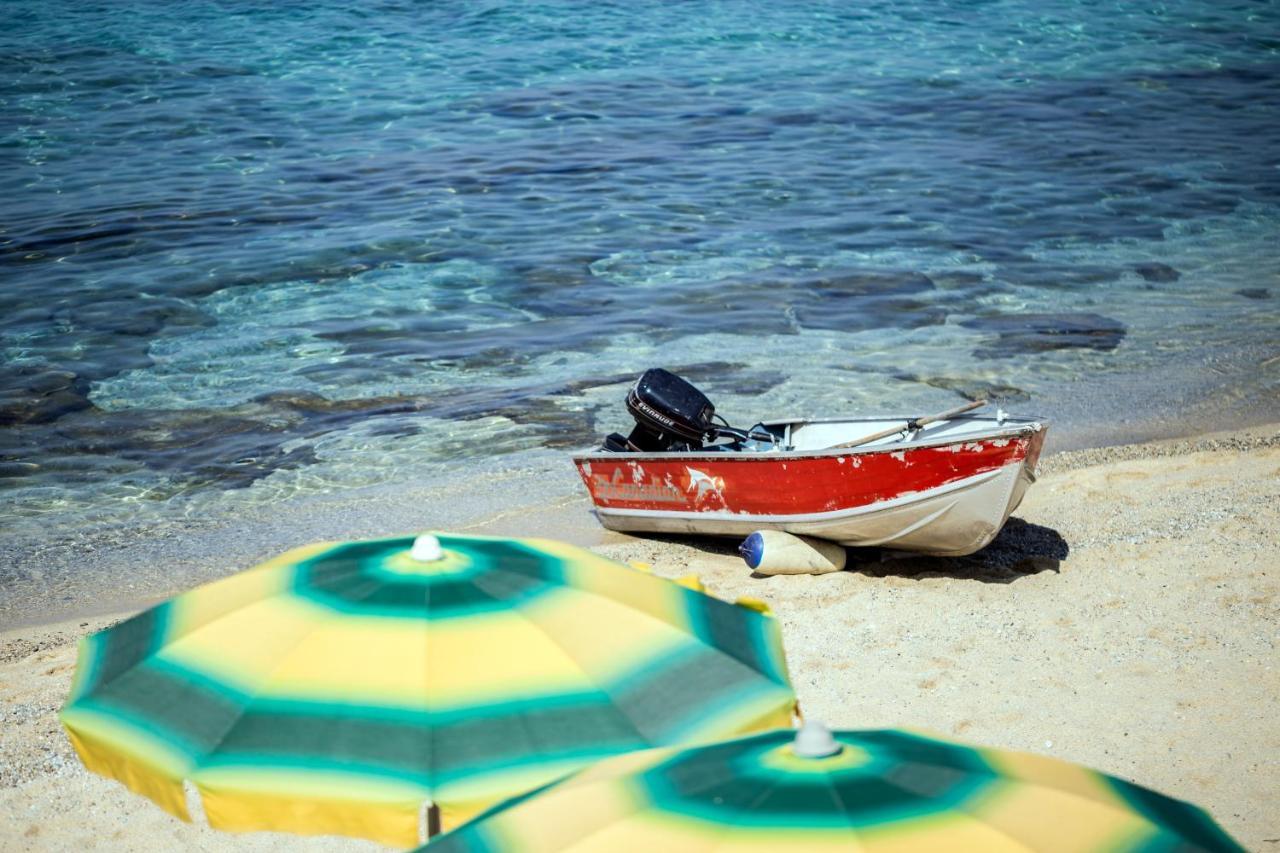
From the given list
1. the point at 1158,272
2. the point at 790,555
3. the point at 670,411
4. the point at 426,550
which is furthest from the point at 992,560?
the point at 1158,272

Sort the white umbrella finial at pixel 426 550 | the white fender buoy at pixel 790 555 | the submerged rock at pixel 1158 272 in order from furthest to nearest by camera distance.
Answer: the submerged rock at pixel 1158 272
the white fender buoy at pixel 790 555
the white umbrella finial at pixel 426 550

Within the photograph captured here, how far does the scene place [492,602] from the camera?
14.3ft

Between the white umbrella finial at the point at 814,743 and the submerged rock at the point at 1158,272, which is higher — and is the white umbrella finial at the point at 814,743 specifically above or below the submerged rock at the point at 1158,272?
above

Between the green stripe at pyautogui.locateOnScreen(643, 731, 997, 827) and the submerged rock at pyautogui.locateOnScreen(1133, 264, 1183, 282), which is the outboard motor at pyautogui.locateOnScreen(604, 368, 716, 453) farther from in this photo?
the submerged rock at pyautogui.locateOnScreen(1133, 264, 1183, 282)

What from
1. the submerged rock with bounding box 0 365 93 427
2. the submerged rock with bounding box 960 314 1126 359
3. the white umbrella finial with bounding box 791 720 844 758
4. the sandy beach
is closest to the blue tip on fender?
the sandy beach

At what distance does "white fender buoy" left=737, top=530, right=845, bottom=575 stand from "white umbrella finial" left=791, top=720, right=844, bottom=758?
5.55m

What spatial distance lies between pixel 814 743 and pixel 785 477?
5538 millimetres

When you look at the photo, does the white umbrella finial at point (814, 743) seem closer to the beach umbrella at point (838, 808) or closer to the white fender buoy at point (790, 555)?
the beach umbrella at point (838, 808)

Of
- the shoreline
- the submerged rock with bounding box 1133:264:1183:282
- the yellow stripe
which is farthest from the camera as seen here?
the submerged rock with bounding box 1133:264:1183:282

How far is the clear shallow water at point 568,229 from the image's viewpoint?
12938mm

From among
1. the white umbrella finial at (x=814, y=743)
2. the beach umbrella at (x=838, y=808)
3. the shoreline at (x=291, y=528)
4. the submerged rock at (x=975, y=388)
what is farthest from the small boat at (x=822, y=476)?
the white umbrella finial at (x=814, y=743)

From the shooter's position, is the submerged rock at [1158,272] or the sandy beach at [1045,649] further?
the submerged rock at [1158,272]

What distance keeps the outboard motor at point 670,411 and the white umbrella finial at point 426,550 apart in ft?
15.9

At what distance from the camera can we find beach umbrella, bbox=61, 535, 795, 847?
3.78 metres
